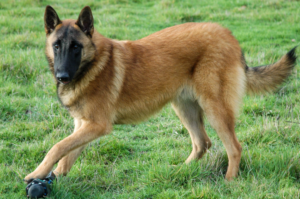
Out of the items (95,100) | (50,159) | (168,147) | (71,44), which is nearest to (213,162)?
(168,147)

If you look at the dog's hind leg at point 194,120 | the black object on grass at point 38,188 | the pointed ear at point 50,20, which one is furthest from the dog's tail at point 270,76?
the black object on grass at point 38,188

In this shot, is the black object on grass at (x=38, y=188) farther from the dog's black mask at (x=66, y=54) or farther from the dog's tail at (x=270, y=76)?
the dog's tail at (x=270, y=76)

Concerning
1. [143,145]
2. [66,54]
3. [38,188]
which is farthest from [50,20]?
[143,145]

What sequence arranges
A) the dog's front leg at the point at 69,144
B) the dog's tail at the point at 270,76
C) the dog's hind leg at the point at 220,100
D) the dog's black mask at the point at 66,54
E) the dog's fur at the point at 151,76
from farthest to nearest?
the dog's tail at the point at 270,76 → the dog's hind leg at the point at 220,100 → the dog's fur at the point at 151,76 → the dog's black mask at the point at 66,54 → the dog's front leg at the point at 69,144

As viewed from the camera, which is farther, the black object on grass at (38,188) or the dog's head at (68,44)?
the dog's head at (68,44)

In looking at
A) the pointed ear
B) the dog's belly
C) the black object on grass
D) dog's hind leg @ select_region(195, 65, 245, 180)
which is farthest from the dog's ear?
the black object on grass

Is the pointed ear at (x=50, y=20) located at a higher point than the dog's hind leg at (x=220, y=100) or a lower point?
higher

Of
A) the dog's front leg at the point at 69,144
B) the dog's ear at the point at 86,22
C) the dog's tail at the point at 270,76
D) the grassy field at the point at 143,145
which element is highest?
the dog's ear at the point at 86,22

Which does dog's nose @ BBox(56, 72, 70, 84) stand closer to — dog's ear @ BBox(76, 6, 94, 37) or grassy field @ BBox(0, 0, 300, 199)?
dog's ear @ BBox(76, 6, 94, 37)

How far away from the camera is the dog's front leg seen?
10.9ft

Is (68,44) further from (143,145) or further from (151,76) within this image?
(143,145)

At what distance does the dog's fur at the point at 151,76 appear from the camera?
3.72m

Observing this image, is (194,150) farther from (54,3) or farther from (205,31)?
(54,3)

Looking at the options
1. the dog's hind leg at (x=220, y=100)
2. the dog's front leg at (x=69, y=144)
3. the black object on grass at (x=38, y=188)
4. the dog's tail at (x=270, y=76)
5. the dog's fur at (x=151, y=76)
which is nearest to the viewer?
the black object on grass at (x=38, y=188)
